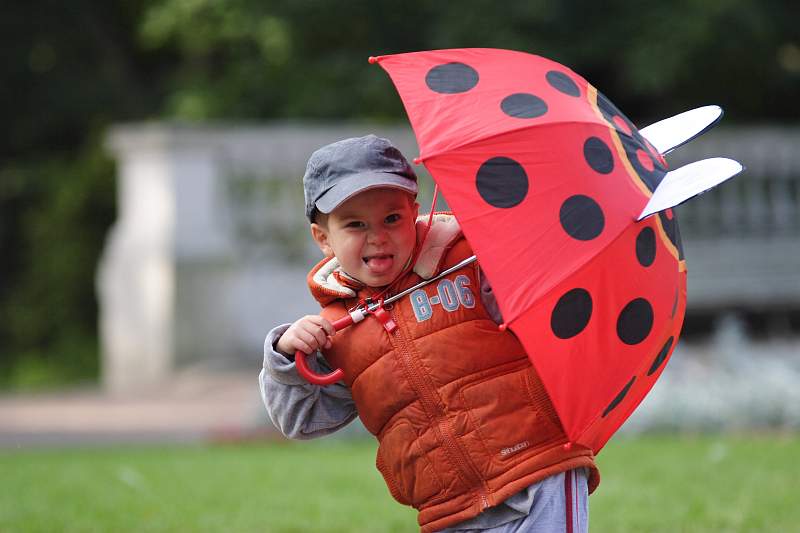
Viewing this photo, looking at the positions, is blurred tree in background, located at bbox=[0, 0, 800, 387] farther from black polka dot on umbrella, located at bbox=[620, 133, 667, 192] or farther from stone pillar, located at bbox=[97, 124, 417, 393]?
black polka dot on umbrella, located at bbox=[620, 133, 667, 192]

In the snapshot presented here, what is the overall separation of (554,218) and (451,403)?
484mm

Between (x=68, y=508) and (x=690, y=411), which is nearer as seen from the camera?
(x=68, y=508)

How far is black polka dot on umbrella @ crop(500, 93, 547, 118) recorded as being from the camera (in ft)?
9.48

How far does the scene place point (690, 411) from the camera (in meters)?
8.17

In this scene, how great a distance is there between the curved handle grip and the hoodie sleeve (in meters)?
0.04

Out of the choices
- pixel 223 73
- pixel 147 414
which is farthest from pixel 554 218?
pixel 223 73

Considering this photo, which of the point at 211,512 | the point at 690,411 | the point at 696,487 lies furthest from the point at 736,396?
the point at 211,512

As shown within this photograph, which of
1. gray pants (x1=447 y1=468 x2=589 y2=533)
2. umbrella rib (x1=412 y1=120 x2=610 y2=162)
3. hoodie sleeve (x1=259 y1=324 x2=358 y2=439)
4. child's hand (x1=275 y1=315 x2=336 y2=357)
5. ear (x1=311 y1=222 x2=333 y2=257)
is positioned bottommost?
gray pants (x1=447 y1=468 x2=589 y2=533)

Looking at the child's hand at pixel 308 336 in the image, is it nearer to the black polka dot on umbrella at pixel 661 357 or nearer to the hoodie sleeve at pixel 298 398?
the hoodie sleeve at pixel 298 398

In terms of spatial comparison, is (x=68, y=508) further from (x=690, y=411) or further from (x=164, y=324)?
(x=164, y=324)

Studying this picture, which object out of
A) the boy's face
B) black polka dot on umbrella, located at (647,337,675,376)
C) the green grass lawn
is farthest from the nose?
the green grass lawn

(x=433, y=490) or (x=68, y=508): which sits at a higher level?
(x=433, y=490)

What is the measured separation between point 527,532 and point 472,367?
0.40 metres

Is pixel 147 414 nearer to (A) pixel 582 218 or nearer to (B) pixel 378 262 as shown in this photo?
(B) pixel 378 262
